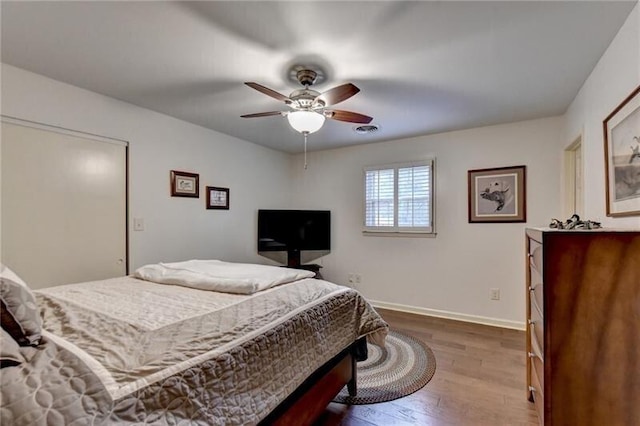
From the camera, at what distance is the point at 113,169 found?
2646 mm

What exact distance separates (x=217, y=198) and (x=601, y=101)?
3.51m

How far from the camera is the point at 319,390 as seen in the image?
5.21 ft

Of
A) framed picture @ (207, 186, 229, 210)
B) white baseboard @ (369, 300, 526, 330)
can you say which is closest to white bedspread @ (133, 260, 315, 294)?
framed picture @ (207, 186, 229, 210)

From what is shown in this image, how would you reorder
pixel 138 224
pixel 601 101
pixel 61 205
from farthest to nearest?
pixel 138 224 < pixel 61 205 < pixel 601 101

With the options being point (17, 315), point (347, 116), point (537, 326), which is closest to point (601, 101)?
point (537, 326)

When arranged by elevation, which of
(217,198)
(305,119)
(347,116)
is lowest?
(217,198)

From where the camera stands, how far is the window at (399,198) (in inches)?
149

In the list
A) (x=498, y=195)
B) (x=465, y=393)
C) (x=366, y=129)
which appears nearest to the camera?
(x=465, y=393)

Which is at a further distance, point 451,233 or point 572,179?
point 451,233

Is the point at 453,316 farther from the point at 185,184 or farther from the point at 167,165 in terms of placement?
the point at 167,165

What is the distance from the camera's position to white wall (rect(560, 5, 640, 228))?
5.01ft

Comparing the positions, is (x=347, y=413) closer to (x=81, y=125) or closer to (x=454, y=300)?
(x=454, y=300)

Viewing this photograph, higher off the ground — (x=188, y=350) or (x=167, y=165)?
(x=167, y=165)

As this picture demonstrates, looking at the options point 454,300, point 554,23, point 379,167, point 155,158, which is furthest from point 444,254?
point 155,158
